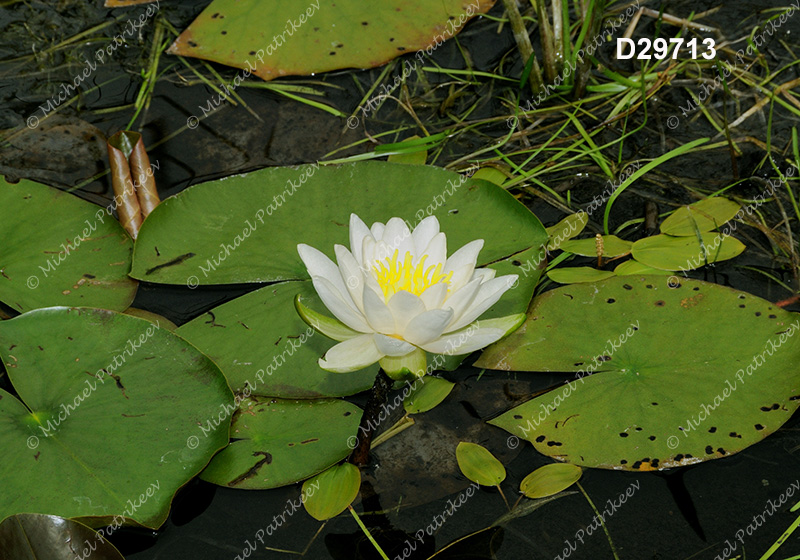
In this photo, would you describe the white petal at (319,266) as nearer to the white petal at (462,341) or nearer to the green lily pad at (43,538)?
the white petal at (462,341)

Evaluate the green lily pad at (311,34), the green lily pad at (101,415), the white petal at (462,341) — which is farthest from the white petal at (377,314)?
the green lily pad at (311,34)

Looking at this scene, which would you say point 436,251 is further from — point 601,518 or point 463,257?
point 601,518

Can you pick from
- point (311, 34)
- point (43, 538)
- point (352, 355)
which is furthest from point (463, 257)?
point (311, 34)

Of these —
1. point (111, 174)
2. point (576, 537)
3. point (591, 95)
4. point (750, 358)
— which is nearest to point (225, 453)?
point (576, 537)

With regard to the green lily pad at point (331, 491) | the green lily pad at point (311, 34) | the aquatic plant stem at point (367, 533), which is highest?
the green lily pad at point (311, 34)

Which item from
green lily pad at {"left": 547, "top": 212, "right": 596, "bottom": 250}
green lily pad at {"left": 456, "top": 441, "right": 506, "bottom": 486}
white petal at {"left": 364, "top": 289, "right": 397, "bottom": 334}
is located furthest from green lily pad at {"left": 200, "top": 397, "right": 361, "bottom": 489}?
green lily pad at {"left": 547, "top": 212, "right": 596, "bottom": 250}

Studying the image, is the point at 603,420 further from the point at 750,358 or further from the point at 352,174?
the point at 352,174

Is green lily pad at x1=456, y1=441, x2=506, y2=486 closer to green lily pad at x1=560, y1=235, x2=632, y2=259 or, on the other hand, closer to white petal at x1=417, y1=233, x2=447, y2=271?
white petal at x1=417, y1=233, x2=447, y2=271
